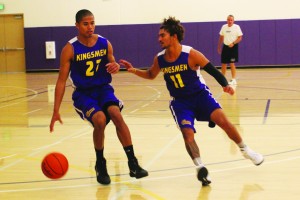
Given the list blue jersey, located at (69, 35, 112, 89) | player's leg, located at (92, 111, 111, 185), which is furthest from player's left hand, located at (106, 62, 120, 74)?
player's leg, located at (92, 111, 111, 185)

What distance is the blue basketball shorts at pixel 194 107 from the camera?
235 inches

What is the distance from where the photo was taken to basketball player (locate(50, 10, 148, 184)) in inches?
233

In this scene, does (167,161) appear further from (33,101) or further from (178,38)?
(33,101)

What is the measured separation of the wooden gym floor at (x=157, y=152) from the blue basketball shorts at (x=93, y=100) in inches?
27.2

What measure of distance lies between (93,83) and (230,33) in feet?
37.0

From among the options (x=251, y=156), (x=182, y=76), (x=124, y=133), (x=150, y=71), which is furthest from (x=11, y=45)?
(x=251, y=156)

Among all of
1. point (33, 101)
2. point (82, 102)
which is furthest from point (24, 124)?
point (82, 102)

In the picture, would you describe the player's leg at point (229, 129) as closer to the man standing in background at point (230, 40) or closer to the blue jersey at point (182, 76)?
the blue jersey at point (182, 76)

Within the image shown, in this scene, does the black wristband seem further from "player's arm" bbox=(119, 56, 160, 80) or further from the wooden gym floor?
the wooden gym floor

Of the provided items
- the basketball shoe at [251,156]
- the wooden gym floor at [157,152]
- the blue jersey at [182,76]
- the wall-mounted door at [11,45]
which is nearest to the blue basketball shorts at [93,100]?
the blue jersey at [182,76]

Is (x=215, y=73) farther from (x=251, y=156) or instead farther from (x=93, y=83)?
(x=93, y=83)

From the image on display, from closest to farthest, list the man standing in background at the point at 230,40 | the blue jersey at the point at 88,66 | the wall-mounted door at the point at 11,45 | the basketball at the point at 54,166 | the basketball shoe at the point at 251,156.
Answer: the basketball at the point at 54,166 → the blue jersey at the point at 88,66 → the basketball shoe at the point at 251,156 → the man standing in background at the point at 230,40 → the wall-mounted door at the point at 11,45

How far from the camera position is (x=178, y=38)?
6066 mm

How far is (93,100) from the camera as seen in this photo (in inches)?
236
